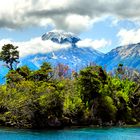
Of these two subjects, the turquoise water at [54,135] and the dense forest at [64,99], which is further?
the dense forest at [64,99]

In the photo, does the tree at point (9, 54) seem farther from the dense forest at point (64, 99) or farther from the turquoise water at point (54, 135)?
the turquoise water at point (54, 135)

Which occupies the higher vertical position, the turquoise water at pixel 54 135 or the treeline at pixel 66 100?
the treeline at pixel 66 100

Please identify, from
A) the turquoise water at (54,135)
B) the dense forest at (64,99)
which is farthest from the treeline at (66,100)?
the turquoise water at (54,135)

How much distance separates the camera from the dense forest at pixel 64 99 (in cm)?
9575

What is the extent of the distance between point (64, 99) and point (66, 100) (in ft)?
11.7

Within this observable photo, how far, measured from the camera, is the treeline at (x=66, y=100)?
95.7 m

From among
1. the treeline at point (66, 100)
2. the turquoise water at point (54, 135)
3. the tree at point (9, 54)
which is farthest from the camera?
the tree at point (9, 54)

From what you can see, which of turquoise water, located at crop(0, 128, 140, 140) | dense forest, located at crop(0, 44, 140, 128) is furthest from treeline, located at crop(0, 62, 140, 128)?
turquoise water, located at crop(0, 128, 140, 140)

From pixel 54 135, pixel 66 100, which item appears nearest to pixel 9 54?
pixel 66 100

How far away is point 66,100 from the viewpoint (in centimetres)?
10794

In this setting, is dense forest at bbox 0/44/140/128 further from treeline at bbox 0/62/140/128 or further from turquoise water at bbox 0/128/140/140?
turquoise water at bbox 0/128/140/140

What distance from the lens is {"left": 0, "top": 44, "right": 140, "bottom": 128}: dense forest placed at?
314 ft

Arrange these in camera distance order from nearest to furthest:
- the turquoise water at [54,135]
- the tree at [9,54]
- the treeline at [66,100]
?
the turquoise water at [54,135] < the treeline at [66,100] < the tree at [9,54]

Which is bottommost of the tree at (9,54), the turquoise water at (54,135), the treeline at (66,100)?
the turquoise water at (54,135)
